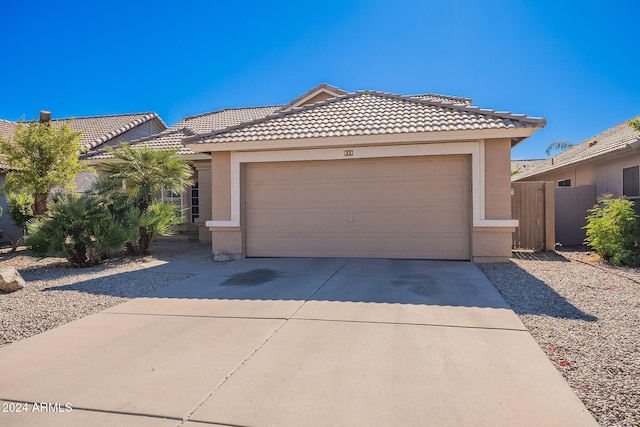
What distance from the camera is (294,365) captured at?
382 centimetres

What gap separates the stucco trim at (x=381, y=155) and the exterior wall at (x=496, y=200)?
118 millimetres

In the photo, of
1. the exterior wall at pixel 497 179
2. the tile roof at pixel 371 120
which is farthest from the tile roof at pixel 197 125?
the exterior wall at pixel 497 179

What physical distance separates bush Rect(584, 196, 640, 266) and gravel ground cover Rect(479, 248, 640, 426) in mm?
493

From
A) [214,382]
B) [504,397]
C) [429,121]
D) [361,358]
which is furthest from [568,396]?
[429,121]

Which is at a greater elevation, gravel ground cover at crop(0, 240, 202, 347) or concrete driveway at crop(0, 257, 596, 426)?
gravel ground cover at crop(0, 240, 202, 347)

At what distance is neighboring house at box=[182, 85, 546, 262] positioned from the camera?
9.39 metres

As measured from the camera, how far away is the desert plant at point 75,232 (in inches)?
366

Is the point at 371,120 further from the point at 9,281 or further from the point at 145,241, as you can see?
the point at 9,281

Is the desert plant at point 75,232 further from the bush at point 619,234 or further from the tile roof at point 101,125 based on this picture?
the tile roof at point 101,125

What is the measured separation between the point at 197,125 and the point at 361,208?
1410cm

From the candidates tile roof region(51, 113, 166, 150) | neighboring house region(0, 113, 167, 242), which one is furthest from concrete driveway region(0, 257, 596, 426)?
tile roof region(51, 113, 166, 150)

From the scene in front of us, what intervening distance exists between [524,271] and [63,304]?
8658 millimetres

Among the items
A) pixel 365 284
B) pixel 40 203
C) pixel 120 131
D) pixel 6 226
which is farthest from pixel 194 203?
pixel 365 284

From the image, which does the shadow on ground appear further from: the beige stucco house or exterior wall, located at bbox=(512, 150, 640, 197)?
exterior wall, located at bbox=(512, 150, 640, 197)
